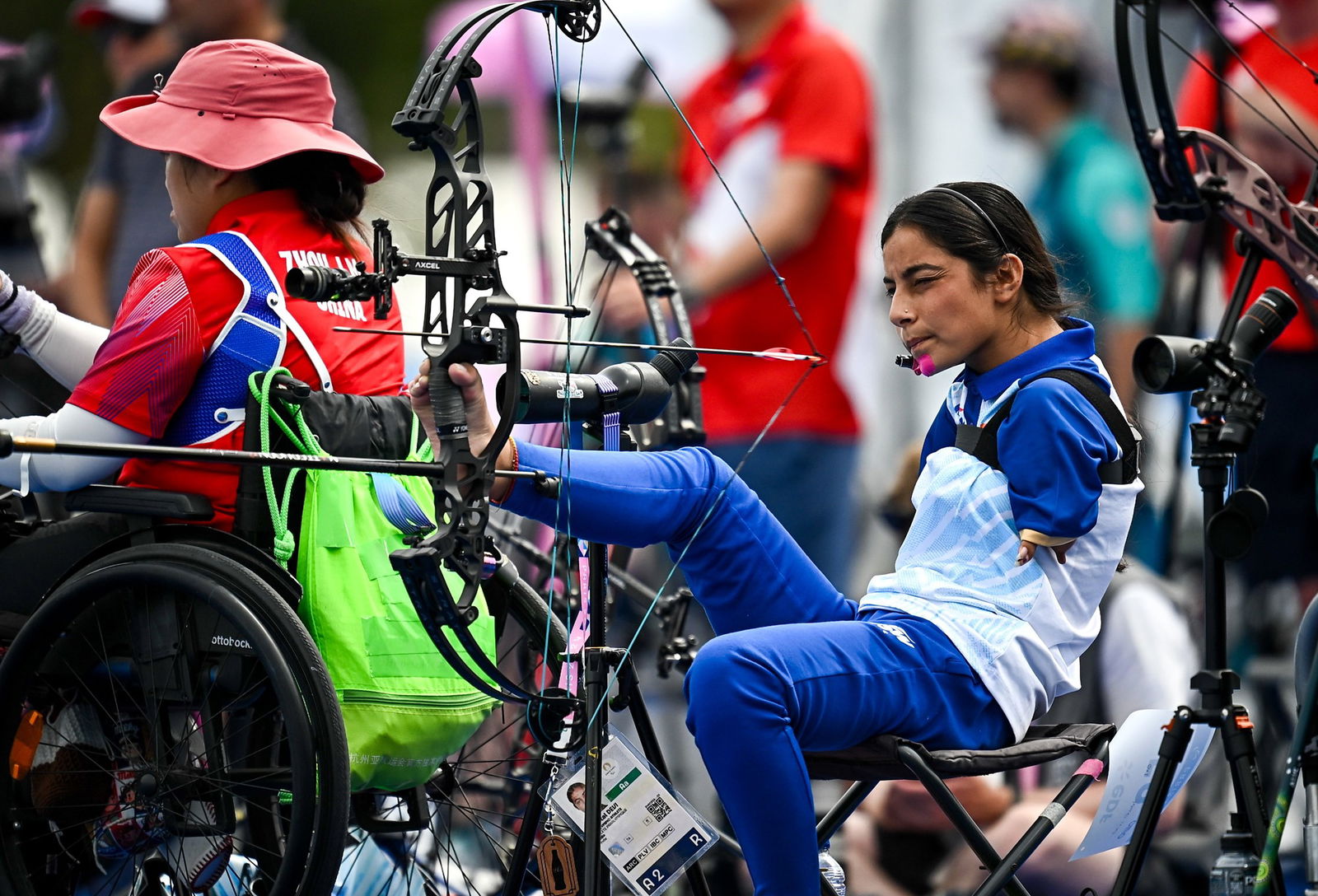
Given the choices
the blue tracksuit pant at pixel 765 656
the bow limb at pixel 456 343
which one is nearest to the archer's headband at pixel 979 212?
the blue tracksuit pant at pixel 765 656

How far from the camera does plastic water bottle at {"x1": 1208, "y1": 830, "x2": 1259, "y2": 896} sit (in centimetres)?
190

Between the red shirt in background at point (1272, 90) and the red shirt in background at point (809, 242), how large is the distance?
748 millimetres

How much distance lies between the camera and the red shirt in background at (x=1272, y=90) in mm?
3658

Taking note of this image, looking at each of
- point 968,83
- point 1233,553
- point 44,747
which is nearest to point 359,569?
point 44,747

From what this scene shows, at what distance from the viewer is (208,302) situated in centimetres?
226

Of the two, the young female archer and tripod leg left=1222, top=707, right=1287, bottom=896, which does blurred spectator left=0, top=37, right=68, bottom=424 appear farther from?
tripod leg left=1222, top=707, right=1287, bottom=896

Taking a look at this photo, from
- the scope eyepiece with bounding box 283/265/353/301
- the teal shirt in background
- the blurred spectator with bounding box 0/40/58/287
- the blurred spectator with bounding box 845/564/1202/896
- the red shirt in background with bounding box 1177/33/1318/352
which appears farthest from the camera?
the blurred spectator with bounding box 0/40/58/287

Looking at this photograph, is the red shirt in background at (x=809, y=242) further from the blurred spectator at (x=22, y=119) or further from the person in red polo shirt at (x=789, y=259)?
the blurred spectator at (x=22, y=119)

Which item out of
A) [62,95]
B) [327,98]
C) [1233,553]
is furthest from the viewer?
[62,95]

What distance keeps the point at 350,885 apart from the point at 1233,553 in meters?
1.53

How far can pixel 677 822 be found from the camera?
2.03m

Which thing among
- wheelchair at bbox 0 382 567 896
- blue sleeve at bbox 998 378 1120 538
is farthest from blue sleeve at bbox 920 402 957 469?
wheelchair at bbox 0 382 567 896

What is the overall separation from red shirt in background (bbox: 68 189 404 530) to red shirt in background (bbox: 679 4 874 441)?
145cm

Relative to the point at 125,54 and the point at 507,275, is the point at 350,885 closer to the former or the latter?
the point at 507,275
